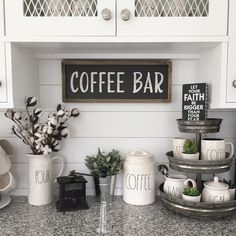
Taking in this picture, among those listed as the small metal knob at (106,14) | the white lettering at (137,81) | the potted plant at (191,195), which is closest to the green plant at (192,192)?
the potted plant at (191,195)

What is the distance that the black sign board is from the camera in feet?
3.58

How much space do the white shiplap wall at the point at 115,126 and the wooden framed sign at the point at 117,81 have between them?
4 cm

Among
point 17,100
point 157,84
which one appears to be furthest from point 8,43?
point 157,84

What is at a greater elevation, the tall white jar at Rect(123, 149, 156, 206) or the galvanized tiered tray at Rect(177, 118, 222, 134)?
the galvanized tiered tray at Rect(177, 118, 222, 134)

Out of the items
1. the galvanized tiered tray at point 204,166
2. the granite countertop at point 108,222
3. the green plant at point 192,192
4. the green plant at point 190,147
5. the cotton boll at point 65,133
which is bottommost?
the granite countertop at point 108,222

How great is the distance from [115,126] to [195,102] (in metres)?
0.43

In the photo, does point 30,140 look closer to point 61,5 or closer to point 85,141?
point 85,141

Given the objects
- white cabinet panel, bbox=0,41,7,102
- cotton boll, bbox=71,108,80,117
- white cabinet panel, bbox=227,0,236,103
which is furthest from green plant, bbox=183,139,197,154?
white cabinet panel, bbox=0,41,7,102

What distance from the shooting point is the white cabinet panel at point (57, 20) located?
3.24 ft

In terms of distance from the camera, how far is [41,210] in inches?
46.0

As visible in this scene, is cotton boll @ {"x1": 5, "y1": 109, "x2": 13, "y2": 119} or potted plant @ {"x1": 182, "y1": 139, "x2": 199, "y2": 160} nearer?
potted plant @ {"x1": 182, "y1": 139, "x2": 199, "y2": 160}

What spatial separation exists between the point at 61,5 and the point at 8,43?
245 millimetres

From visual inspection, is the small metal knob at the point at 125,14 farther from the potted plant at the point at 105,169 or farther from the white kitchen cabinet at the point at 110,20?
the potted plant at the point at 105,169

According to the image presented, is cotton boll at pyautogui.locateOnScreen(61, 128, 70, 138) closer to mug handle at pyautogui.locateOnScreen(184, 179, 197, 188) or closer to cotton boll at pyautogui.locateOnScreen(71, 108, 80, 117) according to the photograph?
cotton boll at pyautogui.locateOnScreen(71, 108, 80, 117)
